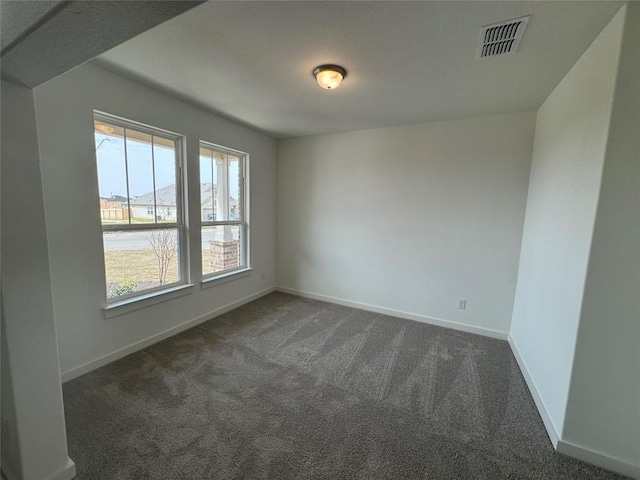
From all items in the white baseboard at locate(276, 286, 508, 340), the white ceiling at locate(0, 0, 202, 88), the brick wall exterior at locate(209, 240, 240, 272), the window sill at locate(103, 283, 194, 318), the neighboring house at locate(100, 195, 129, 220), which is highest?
the white ceiling at locate(0, 0, 202, 88)

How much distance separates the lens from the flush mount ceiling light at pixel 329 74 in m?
1.96

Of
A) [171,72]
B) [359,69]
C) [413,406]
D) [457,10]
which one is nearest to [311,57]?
[359,69]

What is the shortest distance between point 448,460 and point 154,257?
2999mm

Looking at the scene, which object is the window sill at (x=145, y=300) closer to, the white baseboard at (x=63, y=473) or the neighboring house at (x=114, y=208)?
the neighboring house at (x=114, y=208)

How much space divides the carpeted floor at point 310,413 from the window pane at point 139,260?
2.15 feet

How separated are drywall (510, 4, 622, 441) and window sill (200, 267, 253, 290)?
3.34m

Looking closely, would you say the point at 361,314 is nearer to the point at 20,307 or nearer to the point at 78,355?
the point at 78,355

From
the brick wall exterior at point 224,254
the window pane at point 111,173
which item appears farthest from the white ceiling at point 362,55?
the brick wall exterior at point 224,254

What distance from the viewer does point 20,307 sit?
1186mm

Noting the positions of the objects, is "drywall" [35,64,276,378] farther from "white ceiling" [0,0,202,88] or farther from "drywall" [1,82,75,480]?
"white ceiling" [0,0,202,88]

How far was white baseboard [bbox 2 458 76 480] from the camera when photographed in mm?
1312

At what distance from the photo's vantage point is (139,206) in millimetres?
2572

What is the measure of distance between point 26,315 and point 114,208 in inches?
56.3

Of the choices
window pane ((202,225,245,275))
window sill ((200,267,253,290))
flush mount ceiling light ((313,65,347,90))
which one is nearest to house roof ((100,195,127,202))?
window pane ((202,225,245,275))
